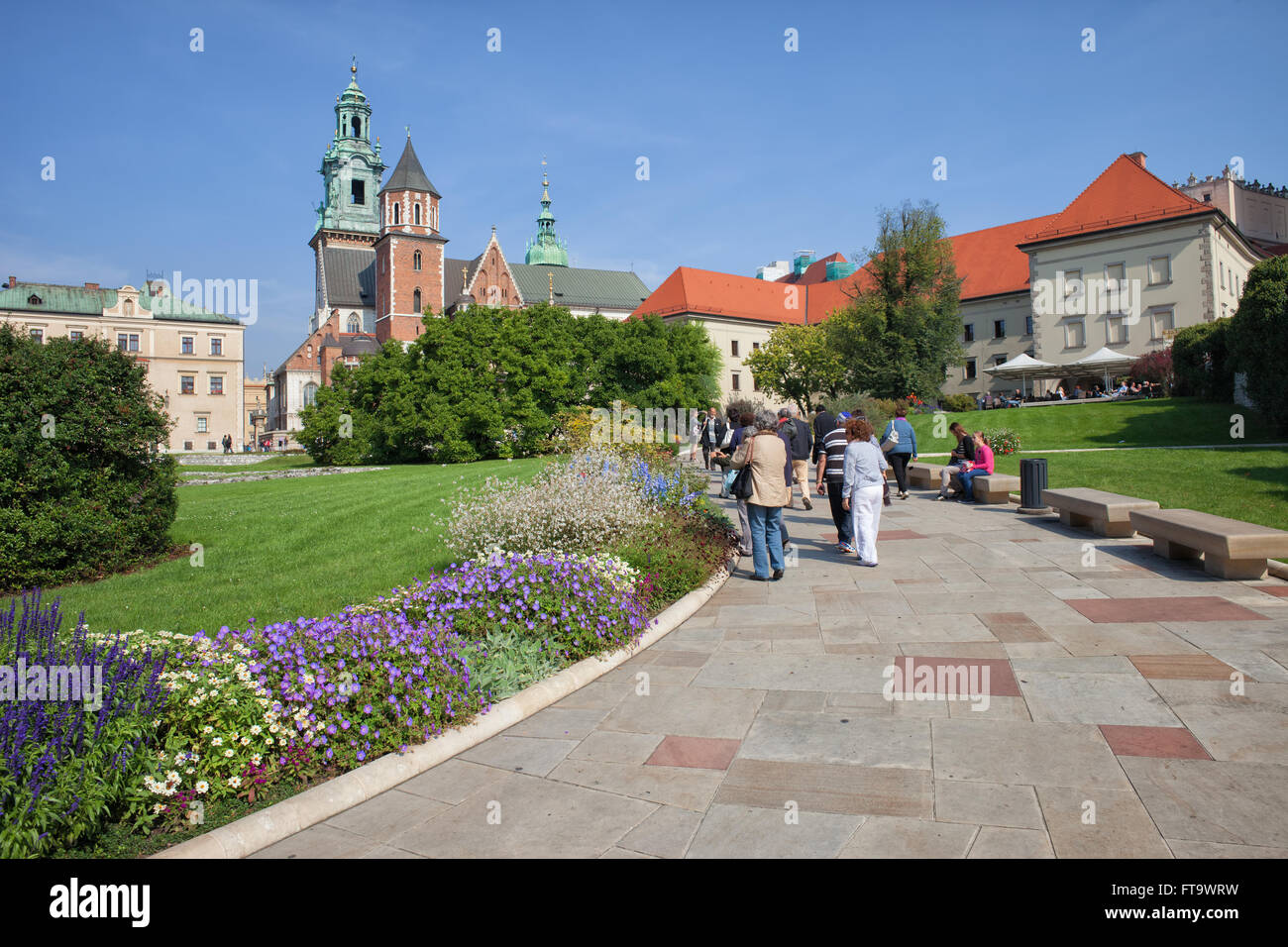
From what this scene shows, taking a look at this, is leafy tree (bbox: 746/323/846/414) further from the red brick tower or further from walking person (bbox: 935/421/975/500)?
walking person (bbox: 935/421/975/500)

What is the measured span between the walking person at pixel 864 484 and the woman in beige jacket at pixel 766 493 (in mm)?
1061

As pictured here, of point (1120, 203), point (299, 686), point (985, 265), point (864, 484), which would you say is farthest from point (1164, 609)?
point (985, 265)

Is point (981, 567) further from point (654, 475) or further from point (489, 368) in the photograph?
point (489, 368)

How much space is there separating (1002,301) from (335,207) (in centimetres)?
8648

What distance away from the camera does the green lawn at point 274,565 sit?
25.8ft

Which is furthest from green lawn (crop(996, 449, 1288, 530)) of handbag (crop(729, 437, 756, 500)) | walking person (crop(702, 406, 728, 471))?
handbag (crop(729, 437, 756, 500))

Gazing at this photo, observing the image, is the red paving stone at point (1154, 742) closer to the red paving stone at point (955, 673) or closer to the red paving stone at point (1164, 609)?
the red paving stone at point (955, 673)

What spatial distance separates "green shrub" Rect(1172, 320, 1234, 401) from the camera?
28750 mm

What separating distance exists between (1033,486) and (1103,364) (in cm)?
3565

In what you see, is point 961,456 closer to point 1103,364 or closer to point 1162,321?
point 1103,364

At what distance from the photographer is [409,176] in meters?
82.8

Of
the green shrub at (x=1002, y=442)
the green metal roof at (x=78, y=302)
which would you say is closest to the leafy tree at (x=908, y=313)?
the green shrub at (x=1002, y=442)

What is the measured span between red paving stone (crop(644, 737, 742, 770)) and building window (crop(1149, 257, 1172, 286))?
55313mm
